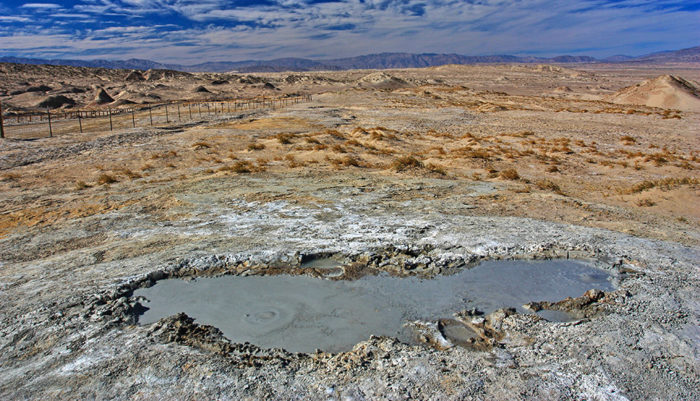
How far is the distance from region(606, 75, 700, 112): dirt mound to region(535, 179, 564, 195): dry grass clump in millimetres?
34249

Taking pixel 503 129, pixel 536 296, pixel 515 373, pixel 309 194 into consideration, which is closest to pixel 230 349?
pixel 515 373

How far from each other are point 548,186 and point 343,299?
878cm

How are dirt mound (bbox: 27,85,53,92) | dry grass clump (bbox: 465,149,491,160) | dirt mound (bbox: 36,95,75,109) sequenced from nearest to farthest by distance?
dry grass clump (bbox: 465,149,491,160) < dirt mound (bbox: 36,95,75,109) < dirt mound (bbox: 27,85,53,92)

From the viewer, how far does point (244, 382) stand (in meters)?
3.70

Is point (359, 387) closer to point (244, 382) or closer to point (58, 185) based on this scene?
point (244, 382)

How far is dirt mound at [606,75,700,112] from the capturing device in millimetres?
39125

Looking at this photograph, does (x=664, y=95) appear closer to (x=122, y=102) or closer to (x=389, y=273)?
(x=389, y=273)

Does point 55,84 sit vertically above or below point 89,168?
above

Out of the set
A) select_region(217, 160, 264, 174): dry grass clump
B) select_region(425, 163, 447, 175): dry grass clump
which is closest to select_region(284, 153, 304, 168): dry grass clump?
select_region(217, 160, 264, 174): dry grass clump

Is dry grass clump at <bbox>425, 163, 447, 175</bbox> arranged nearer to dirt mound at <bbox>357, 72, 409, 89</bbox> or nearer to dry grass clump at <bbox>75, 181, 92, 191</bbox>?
dry grass clump at <bbox>75, 181, 92, 191</bbox>

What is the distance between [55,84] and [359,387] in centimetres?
7381

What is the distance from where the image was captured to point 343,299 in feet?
17.1

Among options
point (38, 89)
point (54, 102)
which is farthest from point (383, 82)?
point (38, 89)

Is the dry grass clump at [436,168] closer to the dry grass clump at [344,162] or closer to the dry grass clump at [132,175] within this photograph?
the dry grass clump at [344,162]
